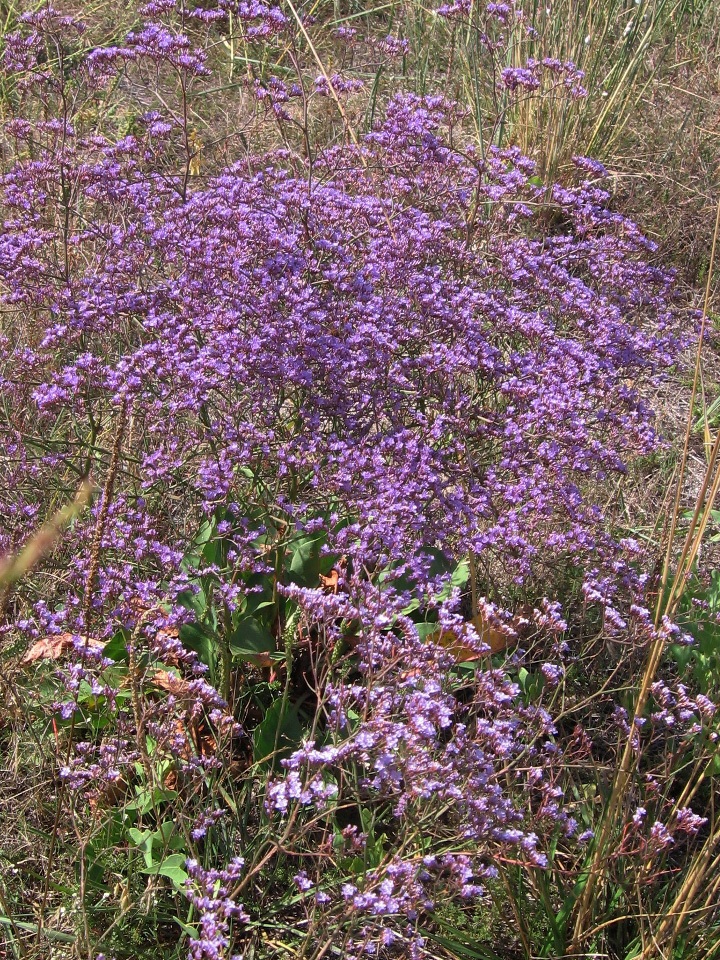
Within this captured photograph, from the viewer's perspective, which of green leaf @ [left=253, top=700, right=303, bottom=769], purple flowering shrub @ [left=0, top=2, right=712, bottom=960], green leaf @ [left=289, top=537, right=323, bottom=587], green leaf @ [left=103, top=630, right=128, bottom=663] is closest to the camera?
purple flowering shrub @ [left=0, top=2, right=712, bottom=960]

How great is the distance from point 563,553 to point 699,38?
500 centimetres

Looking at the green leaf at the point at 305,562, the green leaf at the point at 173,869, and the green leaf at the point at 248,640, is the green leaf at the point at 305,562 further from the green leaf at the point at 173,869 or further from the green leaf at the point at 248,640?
the green leaf at the point at 173,869

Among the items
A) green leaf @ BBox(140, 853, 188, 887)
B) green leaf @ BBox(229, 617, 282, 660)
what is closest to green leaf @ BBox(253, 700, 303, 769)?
green leaf @ BBox(229, 617, 282, 660)

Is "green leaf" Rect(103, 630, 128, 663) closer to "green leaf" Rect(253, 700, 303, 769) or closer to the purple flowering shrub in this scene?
the purple flowering shrub

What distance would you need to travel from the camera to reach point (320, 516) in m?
2.79

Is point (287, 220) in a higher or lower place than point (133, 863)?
higher

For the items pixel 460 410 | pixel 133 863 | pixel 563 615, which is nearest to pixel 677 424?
pixel 563 615

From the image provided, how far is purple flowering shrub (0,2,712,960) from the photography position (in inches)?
87.2

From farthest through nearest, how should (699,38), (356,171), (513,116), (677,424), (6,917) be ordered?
(699,38) → (513,116) → (677,424) → (356,171) → (6,917)

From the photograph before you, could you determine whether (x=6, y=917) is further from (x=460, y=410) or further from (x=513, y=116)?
(x=513, y=116)

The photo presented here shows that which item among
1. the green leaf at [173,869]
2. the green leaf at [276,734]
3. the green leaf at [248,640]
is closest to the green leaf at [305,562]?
the green leaf at [248,640]

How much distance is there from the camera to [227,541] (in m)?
2.80

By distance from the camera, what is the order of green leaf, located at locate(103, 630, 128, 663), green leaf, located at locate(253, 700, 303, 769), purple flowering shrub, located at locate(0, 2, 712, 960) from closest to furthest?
purple flowering shrub, located at locate(0, 2, 712, 960) < green leaf, located at locate(253, 700, 303, 769) < green leaf, located at locate(103, 630, 128, 663)

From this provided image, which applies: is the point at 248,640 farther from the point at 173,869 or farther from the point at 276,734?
the point at 173,869
